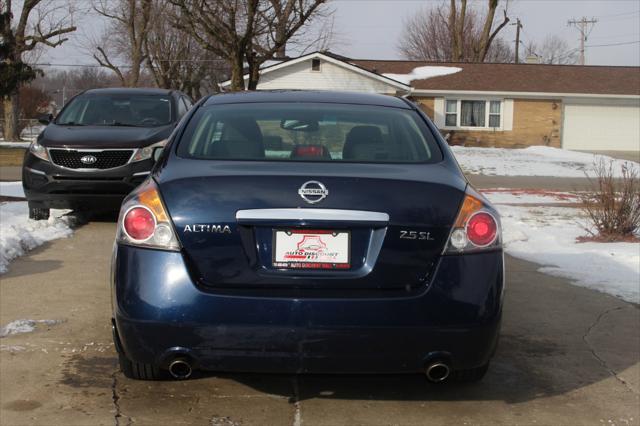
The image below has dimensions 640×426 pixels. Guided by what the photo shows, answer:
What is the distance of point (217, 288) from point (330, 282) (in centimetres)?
51

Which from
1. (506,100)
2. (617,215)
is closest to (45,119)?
(617,215)

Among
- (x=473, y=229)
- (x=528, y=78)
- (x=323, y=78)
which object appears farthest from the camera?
(x=528, y=78)

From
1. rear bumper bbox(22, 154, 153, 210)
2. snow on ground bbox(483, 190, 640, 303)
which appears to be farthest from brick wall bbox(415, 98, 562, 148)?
rear bumper bbox(22, 154, 153, 210)

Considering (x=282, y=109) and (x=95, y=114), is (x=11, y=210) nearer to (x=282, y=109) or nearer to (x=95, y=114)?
(x=95, y=114)

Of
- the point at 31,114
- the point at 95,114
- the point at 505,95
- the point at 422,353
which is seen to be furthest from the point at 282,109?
the point at 31,114

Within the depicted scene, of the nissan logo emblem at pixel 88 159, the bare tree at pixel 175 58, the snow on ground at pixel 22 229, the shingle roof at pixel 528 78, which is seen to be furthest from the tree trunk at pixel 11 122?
the nissan logo emblem at pixel 88 159

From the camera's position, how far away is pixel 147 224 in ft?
12.5

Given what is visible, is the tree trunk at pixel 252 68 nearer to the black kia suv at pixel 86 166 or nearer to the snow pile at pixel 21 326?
the black kia suv at pixel 86 166

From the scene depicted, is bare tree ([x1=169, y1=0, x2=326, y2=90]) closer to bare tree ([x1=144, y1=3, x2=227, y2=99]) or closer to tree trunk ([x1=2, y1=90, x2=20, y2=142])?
tree trunk ([x1=2, y1=90, x2=20, y2=142])

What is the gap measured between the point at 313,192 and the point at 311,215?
4.7 inches

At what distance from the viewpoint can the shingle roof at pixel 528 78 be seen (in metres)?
37.7

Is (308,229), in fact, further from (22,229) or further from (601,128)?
(601,128)

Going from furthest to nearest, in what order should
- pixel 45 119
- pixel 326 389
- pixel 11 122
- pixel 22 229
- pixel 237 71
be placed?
1. pixel 11 122
2. pixel 237 71
3. pixel 45 119
4. pixel 22 229
5. pixel 326 389

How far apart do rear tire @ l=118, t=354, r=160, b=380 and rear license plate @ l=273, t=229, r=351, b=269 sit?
1.11 metres
